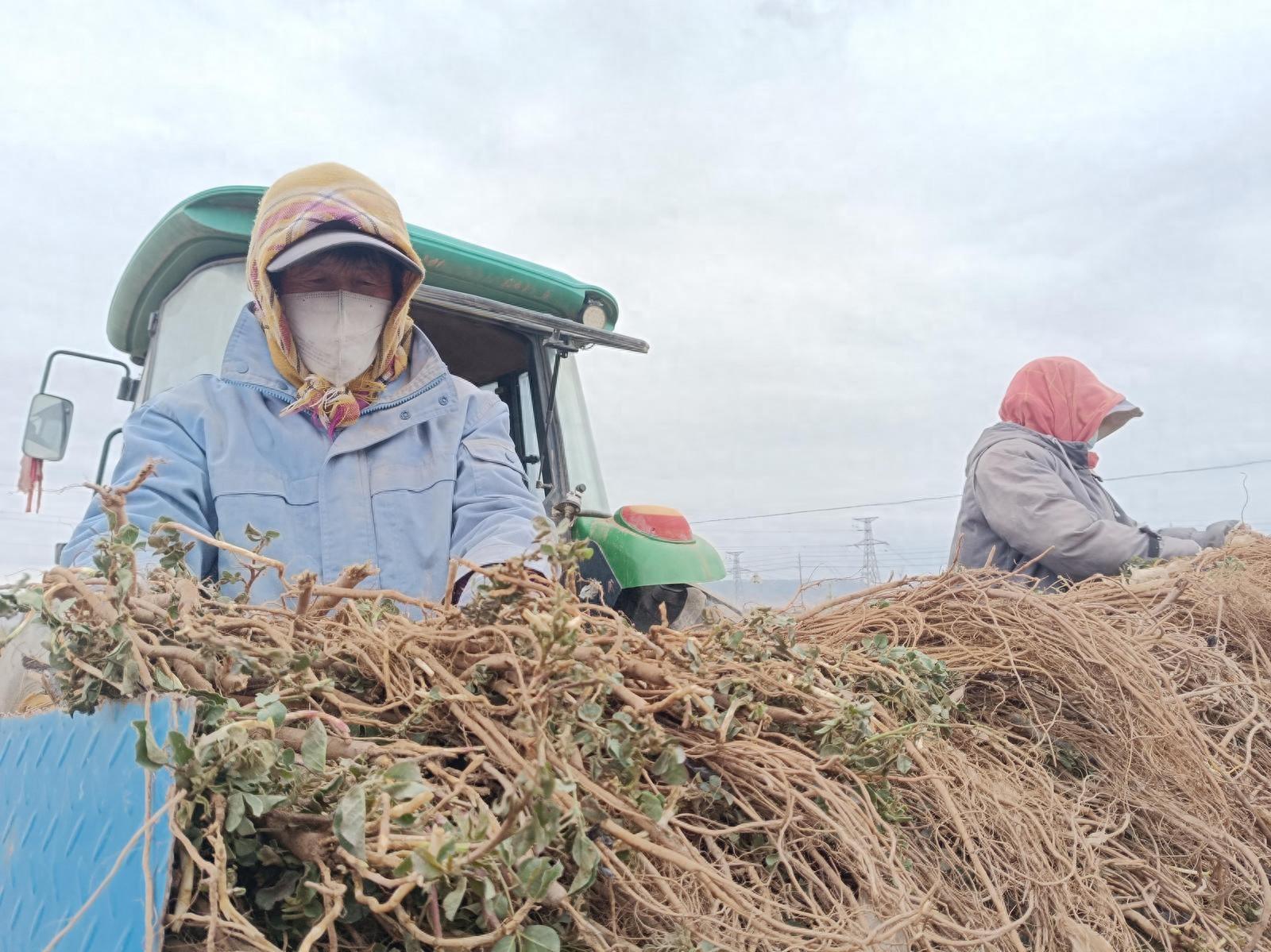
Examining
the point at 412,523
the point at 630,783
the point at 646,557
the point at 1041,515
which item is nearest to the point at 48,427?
the point at 412,523

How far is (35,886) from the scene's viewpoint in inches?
43.5

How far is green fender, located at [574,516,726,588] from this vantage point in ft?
12.0

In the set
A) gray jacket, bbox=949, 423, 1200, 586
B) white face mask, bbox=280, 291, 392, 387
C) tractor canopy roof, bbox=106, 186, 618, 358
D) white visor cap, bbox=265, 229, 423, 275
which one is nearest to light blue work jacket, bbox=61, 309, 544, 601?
white face mask, bbox=280, 291, 392, 387

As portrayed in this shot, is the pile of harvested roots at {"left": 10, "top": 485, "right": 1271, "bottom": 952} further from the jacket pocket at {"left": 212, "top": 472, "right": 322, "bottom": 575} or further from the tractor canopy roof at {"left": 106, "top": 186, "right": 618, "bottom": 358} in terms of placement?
the tractor canopy roof at {"left": 106, "top": 186, "right": 618, "bottom": 358}

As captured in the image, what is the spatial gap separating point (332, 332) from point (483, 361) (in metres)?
2.05

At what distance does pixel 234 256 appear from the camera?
341cm

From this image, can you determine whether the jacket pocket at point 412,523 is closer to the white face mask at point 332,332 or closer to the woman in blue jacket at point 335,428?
the woman in blue jacket at point 335,428

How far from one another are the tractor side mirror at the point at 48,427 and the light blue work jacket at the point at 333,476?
1759 mm

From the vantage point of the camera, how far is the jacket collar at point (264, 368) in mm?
2398

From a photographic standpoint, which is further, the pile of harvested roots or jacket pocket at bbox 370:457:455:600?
jacket pocket at bbox 370:457:455:600

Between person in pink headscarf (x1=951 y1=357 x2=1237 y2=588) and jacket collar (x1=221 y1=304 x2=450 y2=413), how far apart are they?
2.02m

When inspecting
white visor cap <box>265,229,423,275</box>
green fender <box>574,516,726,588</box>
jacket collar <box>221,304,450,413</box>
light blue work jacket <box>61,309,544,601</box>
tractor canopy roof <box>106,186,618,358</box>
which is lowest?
green fender <box>574,516,726,588</box>

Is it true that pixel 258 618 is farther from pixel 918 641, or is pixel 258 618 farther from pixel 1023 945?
pixel 918 641

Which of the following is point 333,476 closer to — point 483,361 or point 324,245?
point 324,245
